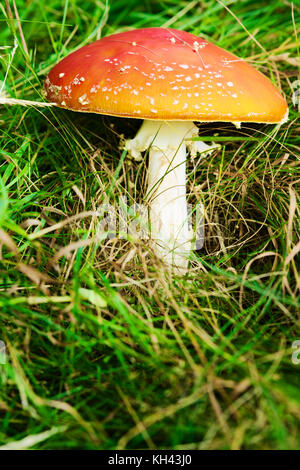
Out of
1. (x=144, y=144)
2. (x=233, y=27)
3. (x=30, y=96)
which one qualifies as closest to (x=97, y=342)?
(x=144, y=144)

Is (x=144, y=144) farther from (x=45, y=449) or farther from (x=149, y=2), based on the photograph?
(x=149, y=2)

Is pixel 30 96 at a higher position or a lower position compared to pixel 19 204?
higher

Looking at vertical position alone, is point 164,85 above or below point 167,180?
above

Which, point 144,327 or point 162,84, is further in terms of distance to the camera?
point 162,84

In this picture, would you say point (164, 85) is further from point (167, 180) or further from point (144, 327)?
point (144, 327)

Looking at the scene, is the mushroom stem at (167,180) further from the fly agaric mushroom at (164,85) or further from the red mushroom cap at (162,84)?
the red mushroom cap at (162,84)

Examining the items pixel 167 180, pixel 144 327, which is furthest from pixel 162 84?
pixel 144 327
